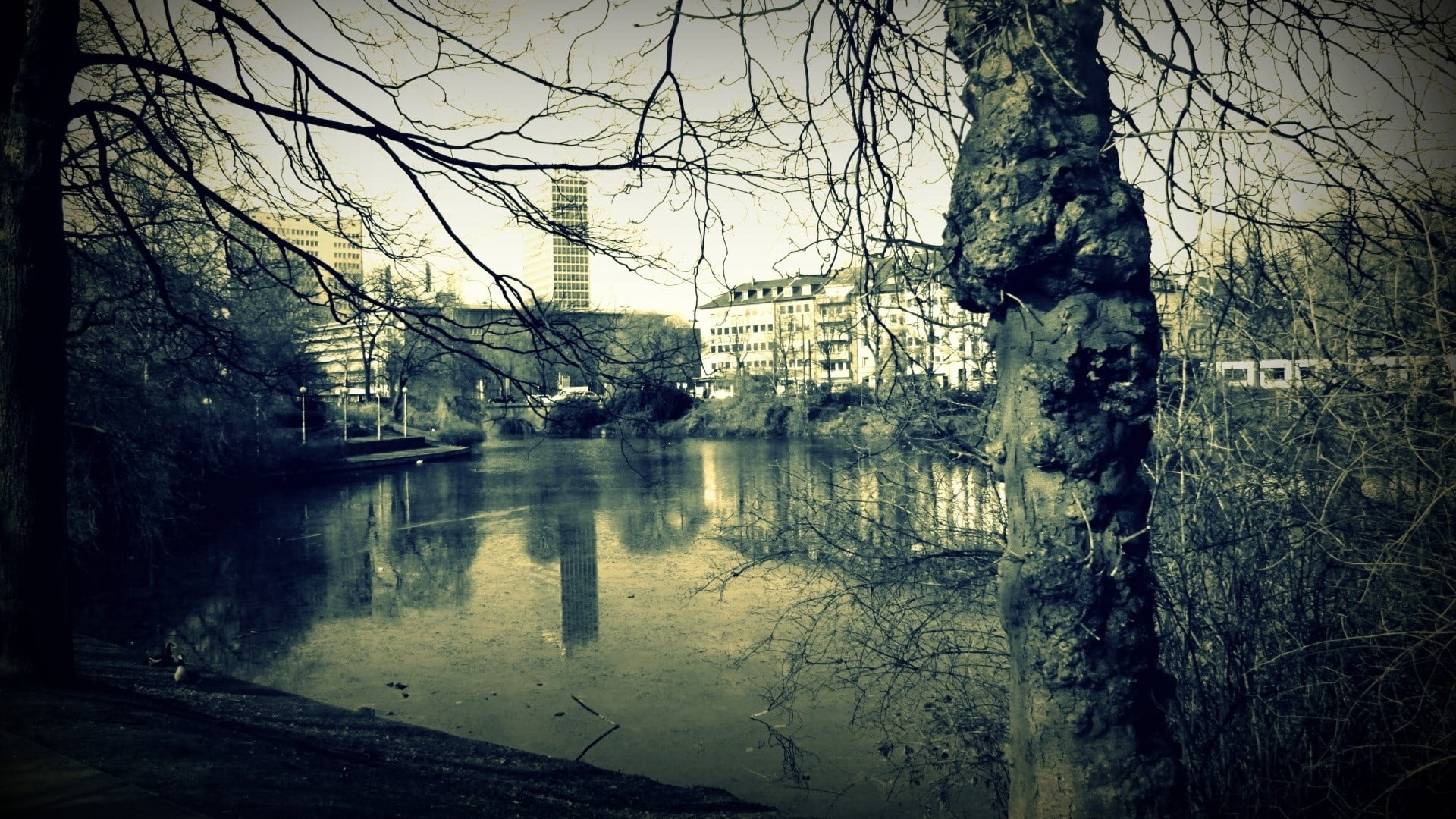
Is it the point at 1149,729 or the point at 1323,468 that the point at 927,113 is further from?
the point at 1323,468

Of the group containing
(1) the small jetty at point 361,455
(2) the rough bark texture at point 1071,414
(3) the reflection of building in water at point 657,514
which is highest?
(2) the rough bark texture at point 1071,414

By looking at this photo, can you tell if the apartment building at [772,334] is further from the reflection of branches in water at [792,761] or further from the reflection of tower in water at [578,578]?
the reflection of tower in water at [578,578]

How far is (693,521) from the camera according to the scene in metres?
20.7

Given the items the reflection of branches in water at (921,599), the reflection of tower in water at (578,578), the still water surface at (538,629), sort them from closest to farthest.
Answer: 1. the reflection of branches in water at (921,599)
2. the still water surface at (538,629)
3. the reflection of tower in water at (578,578)

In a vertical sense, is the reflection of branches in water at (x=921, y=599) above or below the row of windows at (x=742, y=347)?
below

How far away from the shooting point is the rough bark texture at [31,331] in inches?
215

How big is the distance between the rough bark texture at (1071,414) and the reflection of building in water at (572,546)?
900 centimetres

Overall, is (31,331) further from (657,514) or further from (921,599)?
(657,514)

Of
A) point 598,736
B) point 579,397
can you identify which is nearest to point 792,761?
point 598,736

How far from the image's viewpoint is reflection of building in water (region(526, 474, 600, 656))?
1266cm

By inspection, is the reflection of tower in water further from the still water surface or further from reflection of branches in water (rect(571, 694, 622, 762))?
reflection of branches in water (rect(571, 694, 622, 762))

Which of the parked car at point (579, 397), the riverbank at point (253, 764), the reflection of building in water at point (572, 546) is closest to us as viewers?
the riverbank at point (253, 764)

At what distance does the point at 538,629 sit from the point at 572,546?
6.05 metres

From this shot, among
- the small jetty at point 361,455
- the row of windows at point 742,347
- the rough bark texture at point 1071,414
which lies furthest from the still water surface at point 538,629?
the row of windows at point 742,347
